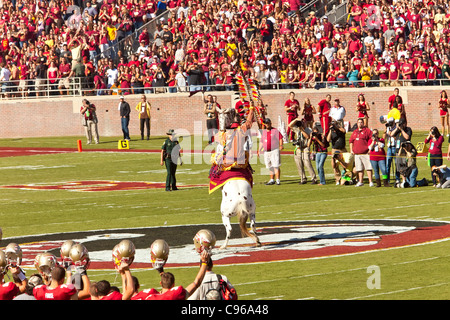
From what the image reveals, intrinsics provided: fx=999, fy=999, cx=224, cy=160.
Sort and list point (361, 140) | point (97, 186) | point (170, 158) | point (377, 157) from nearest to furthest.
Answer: point (377, 157)
point (361, 140)
point (170, 158)
point (97, 186)

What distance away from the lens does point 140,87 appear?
153 feet

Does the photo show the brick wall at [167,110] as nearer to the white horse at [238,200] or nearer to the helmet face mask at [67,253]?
the white horse at [238,200]

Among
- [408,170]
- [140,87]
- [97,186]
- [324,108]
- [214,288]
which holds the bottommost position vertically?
[97,186]

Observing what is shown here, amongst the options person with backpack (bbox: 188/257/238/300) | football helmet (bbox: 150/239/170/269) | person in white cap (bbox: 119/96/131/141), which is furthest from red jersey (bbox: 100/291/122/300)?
person in white cap (bbox: 119/96/131/141)

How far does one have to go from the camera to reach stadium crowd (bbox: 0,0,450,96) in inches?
1556

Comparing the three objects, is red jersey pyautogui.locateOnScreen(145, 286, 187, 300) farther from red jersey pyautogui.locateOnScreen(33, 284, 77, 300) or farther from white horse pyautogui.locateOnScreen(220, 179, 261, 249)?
white horse pyautogui.locateOnScreen(220, 179, 261, 249)

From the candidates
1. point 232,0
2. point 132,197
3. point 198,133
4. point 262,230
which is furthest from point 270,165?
point 232,0

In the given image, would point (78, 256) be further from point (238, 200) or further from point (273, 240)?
point (273, 240)

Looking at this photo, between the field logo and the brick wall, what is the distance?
66.0 feet

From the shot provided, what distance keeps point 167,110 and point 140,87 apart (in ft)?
6.44

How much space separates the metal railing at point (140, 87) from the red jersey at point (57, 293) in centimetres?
3110

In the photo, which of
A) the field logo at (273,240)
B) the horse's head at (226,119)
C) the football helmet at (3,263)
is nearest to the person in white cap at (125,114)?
the field logo at (273,240)

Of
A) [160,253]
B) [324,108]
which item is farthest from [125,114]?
[160,253]
